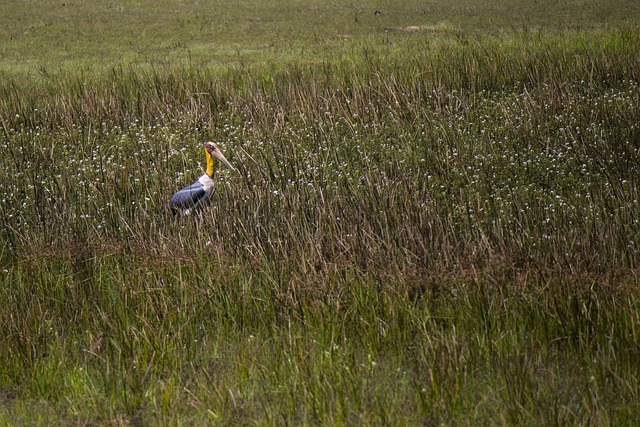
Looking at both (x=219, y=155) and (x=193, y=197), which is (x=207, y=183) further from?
(x=219, y=155)

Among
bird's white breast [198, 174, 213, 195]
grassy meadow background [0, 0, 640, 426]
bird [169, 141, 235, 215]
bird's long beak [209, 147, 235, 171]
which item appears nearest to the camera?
grassy meadow background [0, 0, 640, 426]

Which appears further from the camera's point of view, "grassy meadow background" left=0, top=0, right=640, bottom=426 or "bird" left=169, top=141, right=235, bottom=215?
"bird" left=169, top=141, right=235, bottom=215

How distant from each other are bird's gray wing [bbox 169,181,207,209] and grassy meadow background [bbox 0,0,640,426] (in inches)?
7.0

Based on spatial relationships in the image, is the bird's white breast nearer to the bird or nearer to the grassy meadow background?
the bird

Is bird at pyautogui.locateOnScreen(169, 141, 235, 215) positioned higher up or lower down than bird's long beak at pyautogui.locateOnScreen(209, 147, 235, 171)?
lower down

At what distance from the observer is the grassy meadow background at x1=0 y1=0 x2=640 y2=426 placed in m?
4.73

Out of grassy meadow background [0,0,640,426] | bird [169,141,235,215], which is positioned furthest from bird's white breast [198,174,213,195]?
grassy meadow background [0,0,640,426]

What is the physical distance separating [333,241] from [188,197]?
172 centimetres

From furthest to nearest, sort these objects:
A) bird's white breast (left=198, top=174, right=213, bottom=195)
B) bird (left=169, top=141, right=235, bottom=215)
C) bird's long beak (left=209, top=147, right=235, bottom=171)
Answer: bird's long beak (left=209, top=147, right=235, bottom=171) → bird's white breast (left=198, top=174, right=213, bottom=195) → bird (left=169, top=141, right=235, bottom=215)

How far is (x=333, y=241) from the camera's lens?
6.18 metres

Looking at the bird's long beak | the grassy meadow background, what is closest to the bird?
the grassy meadow background

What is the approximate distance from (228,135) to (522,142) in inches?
130

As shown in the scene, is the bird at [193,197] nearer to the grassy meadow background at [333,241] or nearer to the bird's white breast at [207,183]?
the bird's white breast at [207,183]

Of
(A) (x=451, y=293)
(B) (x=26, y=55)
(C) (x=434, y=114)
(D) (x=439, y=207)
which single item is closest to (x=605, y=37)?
(C) (x=434, y=114)
